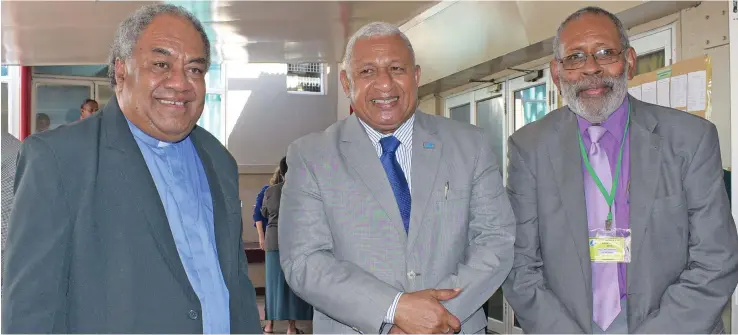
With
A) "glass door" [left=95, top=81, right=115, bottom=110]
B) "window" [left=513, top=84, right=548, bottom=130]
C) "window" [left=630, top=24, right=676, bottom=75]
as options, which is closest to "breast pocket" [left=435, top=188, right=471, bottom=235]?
"window" [left=630, top=24, right=676, bottom=75]

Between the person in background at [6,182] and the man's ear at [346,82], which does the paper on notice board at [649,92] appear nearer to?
the man's ear at [346,82]

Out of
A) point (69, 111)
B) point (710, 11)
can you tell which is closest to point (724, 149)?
point (710, 11)

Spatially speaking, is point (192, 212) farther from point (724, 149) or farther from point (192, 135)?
point (724, 149)

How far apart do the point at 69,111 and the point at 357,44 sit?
13077mm

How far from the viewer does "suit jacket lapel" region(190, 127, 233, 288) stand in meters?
1.98

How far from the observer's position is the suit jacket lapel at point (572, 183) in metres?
2.29

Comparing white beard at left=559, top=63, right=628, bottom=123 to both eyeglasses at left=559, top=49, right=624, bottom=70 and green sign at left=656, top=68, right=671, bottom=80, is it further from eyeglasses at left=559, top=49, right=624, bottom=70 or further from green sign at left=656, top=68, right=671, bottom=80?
green sign at left=656, top=68, right=671, bottom=80

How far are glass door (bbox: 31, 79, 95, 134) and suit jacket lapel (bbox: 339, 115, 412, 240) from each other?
12.6m

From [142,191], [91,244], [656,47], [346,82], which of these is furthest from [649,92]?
[91,244]

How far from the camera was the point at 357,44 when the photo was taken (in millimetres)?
2289

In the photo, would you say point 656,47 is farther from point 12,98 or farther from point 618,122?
point 12,98

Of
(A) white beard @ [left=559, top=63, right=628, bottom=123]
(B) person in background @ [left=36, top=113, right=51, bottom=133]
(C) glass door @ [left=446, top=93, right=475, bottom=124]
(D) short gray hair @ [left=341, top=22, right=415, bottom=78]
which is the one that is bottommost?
(A) white beard @ [left=559, top=63, right=628, bottom=123]


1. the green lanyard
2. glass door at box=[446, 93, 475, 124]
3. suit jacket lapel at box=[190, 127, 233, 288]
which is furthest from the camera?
glass door at box=[446, 93, 475, 124]

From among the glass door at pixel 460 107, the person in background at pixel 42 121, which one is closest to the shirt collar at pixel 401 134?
the glass door at pixel 460 107
